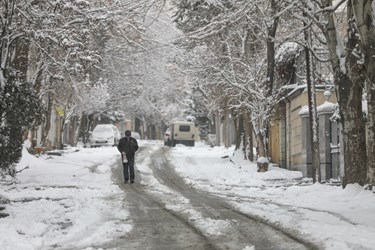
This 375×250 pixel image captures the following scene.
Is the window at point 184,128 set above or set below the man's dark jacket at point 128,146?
above

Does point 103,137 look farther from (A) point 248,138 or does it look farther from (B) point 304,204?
(B) point 304,204

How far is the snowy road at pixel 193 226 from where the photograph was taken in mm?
7066

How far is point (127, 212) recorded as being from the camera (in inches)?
398

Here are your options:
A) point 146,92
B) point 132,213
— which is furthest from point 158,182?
point 146,92

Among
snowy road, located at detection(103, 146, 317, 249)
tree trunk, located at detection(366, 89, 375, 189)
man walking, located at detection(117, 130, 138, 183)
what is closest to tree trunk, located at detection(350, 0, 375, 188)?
tree trunk, located at detection(366, 89, 375, 189)

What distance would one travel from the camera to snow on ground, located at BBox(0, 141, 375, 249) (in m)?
7.58

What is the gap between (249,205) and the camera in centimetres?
1103

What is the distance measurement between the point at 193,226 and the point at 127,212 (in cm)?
210

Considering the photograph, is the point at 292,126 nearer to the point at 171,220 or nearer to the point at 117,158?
the point at 117,158

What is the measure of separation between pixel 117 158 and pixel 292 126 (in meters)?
9.33

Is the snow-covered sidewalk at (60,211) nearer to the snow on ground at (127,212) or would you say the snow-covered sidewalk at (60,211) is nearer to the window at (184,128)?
the snow on ground at (127,212)

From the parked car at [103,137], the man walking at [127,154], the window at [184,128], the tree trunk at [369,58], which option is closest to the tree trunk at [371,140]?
the tree trunk at [369,58]

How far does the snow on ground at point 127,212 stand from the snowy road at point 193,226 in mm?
116

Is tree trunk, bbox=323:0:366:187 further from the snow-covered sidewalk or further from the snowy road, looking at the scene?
the snow-covered sidewalk
